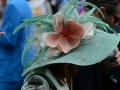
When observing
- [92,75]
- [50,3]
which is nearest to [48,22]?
[92,75]

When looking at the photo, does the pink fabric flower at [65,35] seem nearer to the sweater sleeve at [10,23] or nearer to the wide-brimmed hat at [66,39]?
the wide-brimmed hat at [66,39]

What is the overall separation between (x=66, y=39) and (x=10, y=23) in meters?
1.26

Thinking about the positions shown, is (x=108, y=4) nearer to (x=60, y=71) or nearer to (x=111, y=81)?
(x=111, y=81)

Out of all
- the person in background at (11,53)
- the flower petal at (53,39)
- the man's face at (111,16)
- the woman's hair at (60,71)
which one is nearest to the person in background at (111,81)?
the man's face at (111,16)

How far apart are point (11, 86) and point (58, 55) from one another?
1.37 metres

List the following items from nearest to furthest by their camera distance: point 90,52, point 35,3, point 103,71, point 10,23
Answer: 1. point 90,52
2. point 103,71
3. point 10,23
4. point 35,3

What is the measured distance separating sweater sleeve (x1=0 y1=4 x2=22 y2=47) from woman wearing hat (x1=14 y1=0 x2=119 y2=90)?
3.81 feet

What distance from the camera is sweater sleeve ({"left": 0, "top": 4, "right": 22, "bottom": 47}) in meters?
2.74

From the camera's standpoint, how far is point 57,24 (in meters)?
1.51

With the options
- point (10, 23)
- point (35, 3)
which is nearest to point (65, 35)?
point (10, 23)

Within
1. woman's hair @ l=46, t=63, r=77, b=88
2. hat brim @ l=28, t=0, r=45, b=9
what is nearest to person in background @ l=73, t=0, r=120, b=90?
woman's hair @ l=46, t=63, r=77, b=88

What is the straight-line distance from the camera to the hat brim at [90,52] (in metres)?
1.46

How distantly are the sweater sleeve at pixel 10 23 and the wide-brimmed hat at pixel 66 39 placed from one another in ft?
3.87

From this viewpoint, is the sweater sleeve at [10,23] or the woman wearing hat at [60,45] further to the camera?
the sweater sleeve at [10,23]
